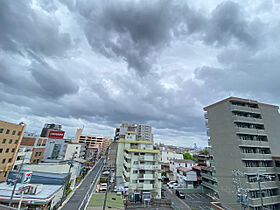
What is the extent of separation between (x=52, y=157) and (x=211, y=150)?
210ft

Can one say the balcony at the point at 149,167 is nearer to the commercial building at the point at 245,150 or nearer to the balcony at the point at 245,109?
the commercial building at the point at 245,150

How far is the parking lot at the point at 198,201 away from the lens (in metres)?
31.5

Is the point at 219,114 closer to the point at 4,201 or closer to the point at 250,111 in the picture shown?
the point at 250,111

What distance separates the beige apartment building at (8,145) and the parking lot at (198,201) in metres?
50.5

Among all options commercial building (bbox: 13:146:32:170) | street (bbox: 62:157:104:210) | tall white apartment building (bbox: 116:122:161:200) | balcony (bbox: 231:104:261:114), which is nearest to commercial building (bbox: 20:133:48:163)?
commercial building (bbox: 13:146:32:170)

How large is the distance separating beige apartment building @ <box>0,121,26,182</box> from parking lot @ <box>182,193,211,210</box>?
5047 centimetres

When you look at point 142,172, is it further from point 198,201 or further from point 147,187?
point 198,201

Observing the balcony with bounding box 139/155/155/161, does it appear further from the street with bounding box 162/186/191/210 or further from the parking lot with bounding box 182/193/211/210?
the parking lot with bounding box 182/193/211/210

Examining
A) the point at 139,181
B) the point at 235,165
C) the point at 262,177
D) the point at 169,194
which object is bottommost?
the point at 169,194

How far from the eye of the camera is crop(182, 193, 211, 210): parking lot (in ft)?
103

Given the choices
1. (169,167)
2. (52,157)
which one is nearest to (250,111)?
(169,167)

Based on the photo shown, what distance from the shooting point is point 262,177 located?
1037 inches

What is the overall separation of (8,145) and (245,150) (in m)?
62.4

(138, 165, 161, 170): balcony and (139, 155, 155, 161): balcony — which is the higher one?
(139, 155, 155, 161): balcony
